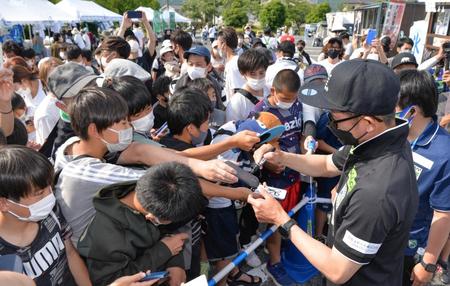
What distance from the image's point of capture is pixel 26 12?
516 inches

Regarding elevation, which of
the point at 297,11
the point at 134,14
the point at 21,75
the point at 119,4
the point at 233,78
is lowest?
the point at 297,11

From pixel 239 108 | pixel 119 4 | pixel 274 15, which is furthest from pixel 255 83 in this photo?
pixel 274 15

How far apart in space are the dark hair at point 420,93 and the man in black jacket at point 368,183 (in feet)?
2.50

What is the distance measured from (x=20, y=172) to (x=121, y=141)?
2.05 ft

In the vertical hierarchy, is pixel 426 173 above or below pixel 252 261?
above

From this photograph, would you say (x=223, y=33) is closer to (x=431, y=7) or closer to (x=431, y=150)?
(x=431, y=150)

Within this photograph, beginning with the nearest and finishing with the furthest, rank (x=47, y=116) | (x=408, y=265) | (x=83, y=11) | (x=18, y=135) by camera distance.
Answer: (x=408, y=265) → (x=18, y=135) → (x=47, y=116) → (x=83, y=11)

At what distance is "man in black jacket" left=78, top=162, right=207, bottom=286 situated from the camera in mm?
1743

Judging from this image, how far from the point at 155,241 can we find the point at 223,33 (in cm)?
492

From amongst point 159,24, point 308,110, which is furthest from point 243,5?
point 308,110

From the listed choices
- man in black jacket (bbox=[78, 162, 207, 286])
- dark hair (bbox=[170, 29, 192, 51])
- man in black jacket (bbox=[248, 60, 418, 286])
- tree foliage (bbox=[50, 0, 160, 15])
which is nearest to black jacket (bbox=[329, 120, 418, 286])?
man in black jacket (bbox=[248, 60, 418, 286])

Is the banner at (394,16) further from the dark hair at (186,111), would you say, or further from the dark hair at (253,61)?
the dark hair at (186,111)

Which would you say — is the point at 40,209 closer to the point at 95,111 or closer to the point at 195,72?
the point at 95,111

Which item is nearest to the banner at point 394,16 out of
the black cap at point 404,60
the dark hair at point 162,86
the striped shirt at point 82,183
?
the black cap at point 404,60
